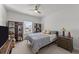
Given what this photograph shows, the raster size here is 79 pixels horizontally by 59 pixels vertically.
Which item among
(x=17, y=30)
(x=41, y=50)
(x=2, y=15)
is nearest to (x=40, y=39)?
(x=41, y=50)

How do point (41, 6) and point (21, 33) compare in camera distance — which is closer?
point (41, 6)

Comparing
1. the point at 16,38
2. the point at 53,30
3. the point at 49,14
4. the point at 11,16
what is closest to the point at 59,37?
the point at 53,30

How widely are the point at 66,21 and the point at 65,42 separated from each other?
1.58 ft

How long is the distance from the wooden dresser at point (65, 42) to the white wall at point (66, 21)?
8 centimetres

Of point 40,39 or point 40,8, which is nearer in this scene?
point 40,8

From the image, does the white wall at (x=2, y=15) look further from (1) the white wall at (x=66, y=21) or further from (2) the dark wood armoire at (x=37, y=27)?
(1) the white wall at (x=66, y=21)

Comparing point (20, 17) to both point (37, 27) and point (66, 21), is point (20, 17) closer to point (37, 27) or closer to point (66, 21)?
point (37, 27)

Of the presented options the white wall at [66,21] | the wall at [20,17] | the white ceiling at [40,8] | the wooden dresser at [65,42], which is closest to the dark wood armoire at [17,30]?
the wall at [20,17]

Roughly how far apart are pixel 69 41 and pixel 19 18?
1135mm

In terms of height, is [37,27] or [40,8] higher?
[40,8]

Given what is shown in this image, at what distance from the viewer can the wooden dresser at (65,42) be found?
1.31m

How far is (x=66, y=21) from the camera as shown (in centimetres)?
125

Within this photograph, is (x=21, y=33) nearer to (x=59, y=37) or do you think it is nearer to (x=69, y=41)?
(x=59, y=37)
